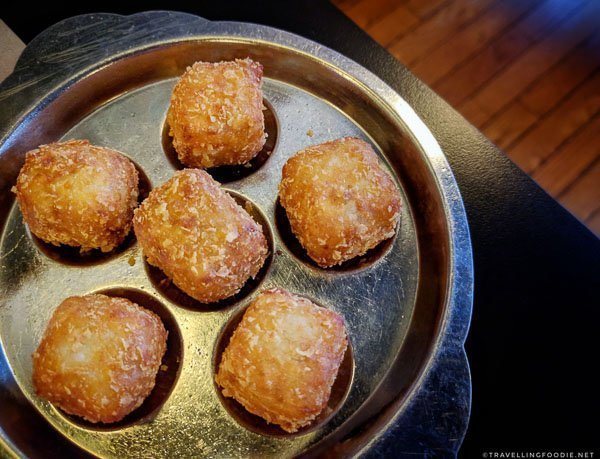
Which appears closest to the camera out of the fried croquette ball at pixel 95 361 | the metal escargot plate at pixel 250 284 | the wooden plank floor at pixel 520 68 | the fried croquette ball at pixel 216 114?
the fried croquette ball at pixel 95 361

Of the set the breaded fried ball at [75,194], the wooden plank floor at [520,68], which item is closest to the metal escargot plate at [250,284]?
the breaded fried ball at [75,194]

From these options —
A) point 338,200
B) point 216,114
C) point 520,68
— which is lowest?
point 520,68

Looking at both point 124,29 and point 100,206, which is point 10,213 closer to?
point 100,206

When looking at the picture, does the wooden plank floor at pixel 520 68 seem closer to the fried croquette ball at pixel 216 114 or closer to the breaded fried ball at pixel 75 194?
the fried croquette ball at pixel 216 114

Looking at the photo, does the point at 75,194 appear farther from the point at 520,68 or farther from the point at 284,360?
the point at 520,68

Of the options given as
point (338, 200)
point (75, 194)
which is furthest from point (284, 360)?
point (75, 194)

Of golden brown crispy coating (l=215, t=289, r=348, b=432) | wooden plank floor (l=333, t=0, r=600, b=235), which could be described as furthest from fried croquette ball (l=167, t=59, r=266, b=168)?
wooden plank floor (l=333, t=0, r=600, b=235)

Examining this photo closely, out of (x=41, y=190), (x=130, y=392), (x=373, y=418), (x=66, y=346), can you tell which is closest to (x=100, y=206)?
(x=41, y=190)
